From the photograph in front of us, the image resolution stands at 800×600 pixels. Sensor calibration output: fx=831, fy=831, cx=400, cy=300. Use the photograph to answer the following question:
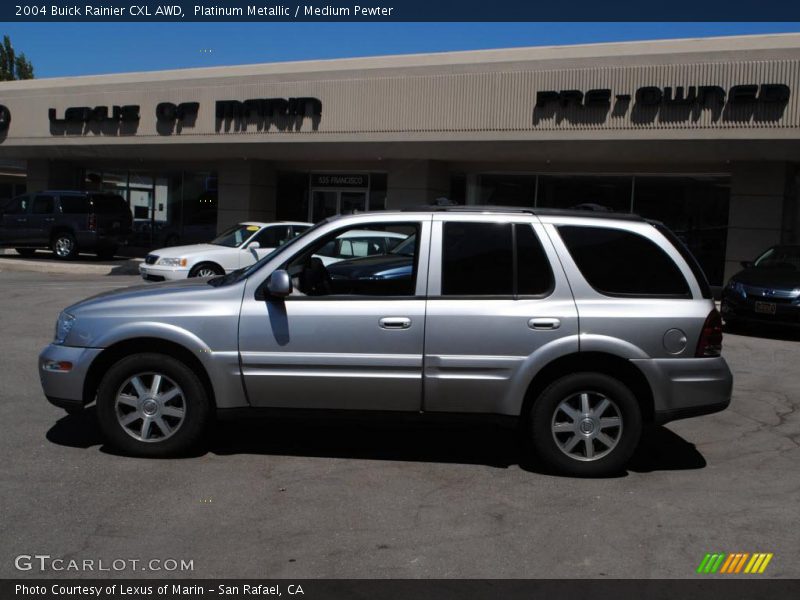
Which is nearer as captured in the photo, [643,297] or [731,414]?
[643,297]

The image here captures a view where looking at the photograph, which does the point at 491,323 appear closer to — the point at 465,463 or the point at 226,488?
the point at 465,463

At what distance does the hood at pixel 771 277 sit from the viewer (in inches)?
506

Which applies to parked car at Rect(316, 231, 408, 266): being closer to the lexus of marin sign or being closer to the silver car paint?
the silver car paint

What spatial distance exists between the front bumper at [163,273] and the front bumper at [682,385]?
420 inches

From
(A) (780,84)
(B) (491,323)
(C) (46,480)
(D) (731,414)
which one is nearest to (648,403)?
(B) (491,323)

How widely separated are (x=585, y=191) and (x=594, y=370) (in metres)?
15.3

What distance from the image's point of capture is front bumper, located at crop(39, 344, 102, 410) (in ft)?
18.8

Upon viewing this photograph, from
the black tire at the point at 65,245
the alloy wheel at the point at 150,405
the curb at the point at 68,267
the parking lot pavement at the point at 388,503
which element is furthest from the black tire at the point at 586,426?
the black tire at the point at 65,245

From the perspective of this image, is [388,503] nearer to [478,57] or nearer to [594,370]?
[594,370]

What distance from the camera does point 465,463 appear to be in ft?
19.8

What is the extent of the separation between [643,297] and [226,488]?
3047 millimetres

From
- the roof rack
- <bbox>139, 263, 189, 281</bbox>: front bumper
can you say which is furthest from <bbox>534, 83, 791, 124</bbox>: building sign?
the roof rack
